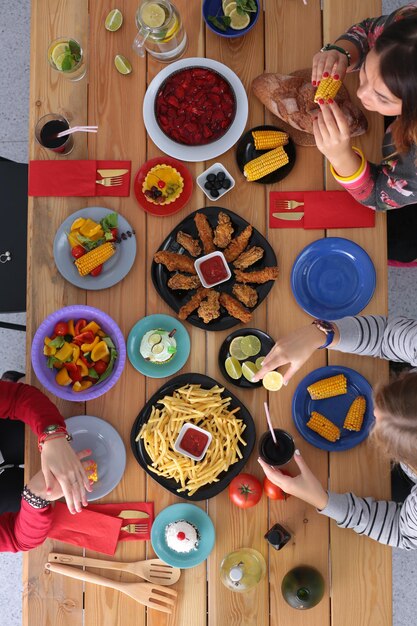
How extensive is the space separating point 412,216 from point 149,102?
1.25 metres

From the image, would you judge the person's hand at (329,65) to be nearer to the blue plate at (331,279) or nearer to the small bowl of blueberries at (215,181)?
the small bowl of blueberries at (215,181)

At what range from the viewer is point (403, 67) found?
1.70m

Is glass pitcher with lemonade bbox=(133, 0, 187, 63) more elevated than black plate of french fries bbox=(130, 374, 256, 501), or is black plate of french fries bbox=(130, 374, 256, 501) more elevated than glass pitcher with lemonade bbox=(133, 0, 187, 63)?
glass pitcher with lemonade bbox=(133, 0, 187, 63)

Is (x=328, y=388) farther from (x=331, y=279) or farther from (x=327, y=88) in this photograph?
(x=327, y=88)

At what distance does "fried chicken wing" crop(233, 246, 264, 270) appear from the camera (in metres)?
2.08

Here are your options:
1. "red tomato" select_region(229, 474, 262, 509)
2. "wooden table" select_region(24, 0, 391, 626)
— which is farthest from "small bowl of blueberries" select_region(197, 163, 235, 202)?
"red tomato" select_region(229, 474, 262, 509)

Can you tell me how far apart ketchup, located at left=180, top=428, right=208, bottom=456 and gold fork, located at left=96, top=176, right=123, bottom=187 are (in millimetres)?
954

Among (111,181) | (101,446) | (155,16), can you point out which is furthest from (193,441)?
(155,16)

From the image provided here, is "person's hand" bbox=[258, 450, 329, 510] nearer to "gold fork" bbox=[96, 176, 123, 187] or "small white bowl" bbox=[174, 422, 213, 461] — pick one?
"small white bowl" bbox=[174, 422, 213, 461]

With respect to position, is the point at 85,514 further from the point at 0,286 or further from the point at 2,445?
the point at 0,286

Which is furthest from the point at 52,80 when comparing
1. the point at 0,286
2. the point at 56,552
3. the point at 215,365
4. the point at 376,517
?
the point at 376,517

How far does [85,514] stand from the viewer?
80.6 inches

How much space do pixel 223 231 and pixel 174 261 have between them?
0.21m

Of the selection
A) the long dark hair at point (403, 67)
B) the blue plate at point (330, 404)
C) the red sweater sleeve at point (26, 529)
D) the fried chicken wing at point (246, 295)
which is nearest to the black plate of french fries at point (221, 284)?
the fried chicken wing at point (246, 295)
